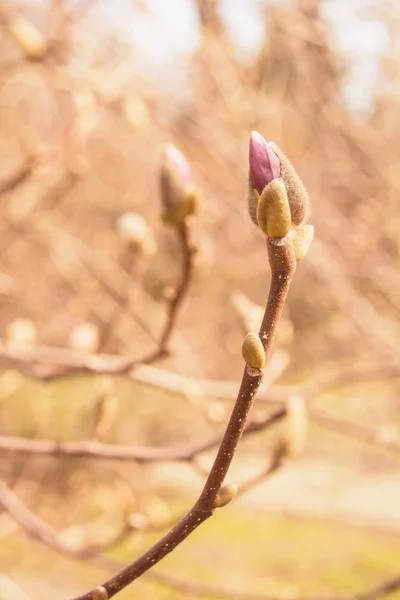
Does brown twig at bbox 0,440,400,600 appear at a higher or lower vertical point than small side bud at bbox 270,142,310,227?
lower

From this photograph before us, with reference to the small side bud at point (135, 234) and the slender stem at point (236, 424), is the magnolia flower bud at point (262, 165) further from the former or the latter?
the small side bud at point (135, 234)

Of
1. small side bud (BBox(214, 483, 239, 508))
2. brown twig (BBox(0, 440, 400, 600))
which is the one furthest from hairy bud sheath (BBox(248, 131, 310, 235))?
brown twig (BBox(0, 440, 400, 600))

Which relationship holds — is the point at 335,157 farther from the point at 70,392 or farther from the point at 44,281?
the point at 70,392

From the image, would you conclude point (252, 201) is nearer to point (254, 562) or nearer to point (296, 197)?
point (296, 197)

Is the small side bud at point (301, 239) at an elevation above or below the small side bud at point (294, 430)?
above

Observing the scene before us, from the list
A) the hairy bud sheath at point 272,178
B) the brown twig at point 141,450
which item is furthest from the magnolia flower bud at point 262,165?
the brown twig at point 141,450

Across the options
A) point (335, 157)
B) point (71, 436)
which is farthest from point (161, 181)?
point (71, 436)

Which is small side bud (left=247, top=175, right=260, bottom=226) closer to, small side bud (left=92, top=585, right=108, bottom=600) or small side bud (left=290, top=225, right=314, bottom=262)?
small side bud (left=290, top=225, right=314, bottom=262)
